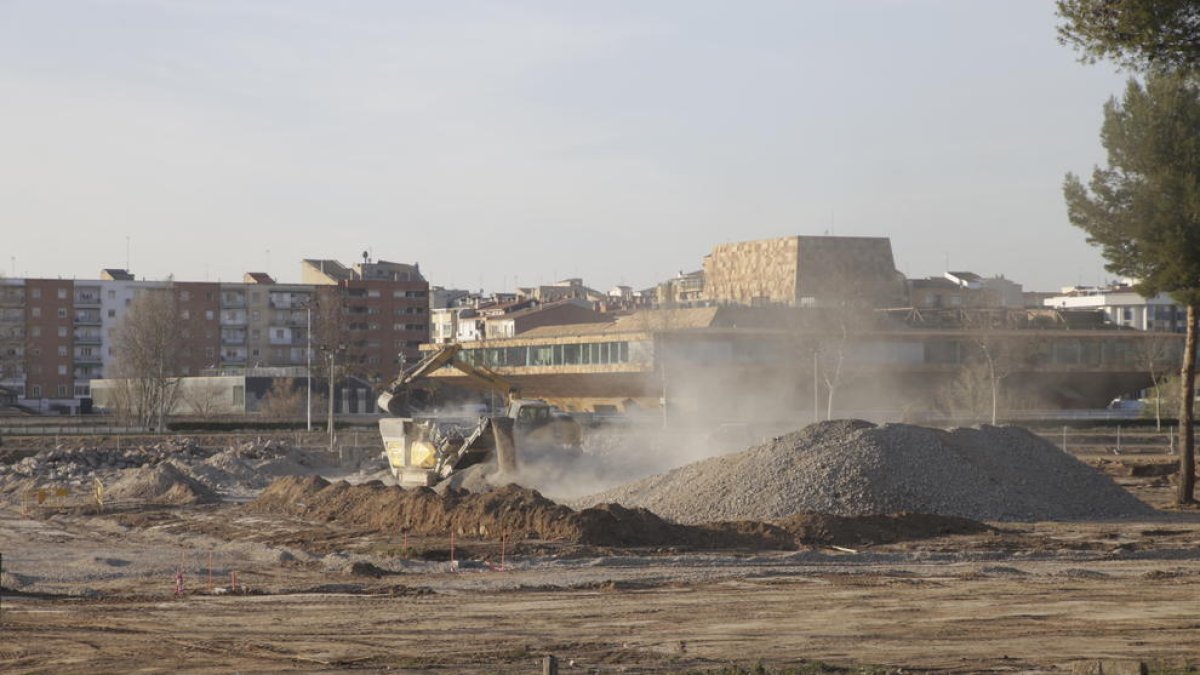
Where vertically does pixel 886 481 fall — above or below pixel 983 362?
below

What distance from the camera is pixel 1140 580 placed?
90.9 ft

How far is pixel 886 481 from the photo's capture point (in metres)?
39.1

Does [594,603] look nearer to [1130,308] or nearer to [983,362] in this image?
[983,362]

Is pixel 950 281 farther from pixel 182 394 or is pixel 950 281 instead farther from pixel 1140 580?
pixel 1140 580

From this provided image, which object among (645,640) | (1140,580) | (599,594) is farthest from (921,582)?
(645,640)

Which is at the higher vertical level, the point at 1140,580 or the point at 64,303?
the point at 64,303

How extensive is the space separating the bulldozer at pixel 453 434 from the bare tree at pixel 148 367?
44369 millimetres

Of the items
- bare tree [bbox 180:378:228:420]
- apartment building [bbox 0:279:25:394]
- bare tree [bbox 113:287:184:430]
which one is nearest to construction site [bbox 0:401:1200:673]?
bare tree [bbox 113:287:184:430]

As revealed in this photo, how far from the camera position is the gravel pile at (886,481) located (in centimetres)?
3850

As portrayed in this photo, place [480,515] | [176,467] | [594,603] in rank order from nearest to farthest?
1. [594,603]
2. [480,515]
3. [176,467]

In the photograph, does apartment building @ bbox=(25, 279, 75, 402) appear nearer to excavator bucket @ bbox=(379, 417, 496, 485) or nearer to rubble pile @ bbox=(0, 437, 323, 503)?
rubble pile @ bbox=(0, 437, 323, 503)

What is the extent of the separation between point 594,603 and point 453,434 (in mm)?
22410

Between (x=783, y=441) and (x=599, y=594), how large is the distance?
16000 millimetres

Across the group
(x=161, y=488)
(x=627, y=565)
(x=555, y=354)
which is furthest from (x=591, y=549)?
(x=555, y=354)
